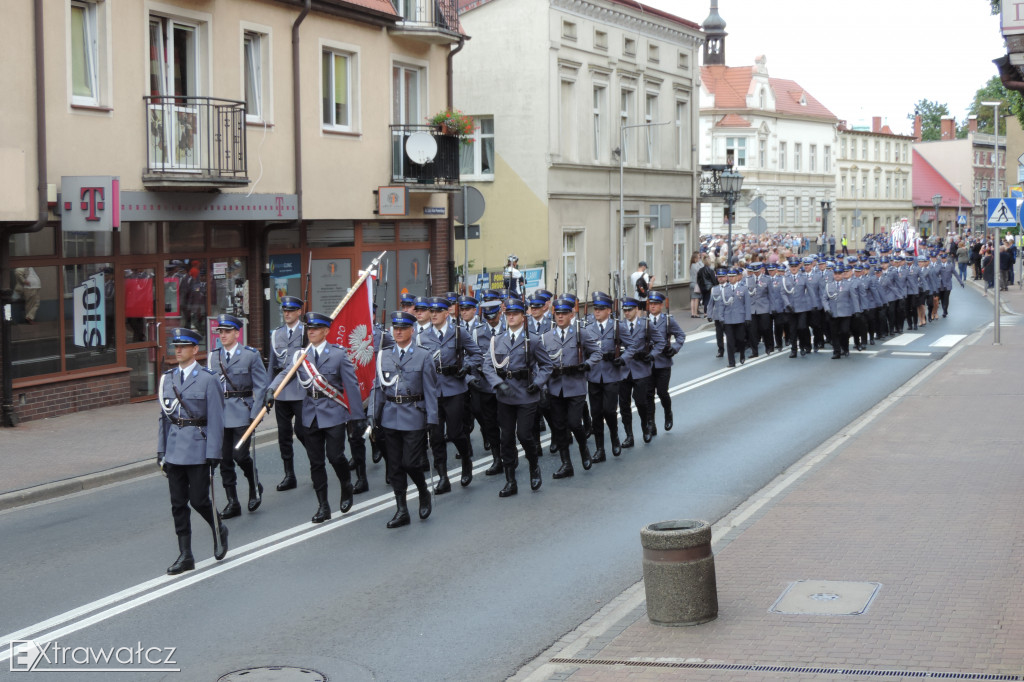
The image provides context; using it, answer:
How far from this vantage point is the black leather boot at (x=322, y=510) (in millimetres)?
11859

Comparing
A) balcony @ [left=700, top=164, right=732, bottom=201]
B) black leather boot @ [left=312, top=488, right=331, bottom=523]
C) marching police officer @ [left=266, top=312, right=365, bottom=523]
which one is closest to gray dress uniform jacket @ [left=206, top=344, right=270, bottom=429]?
marching police officer @ [left=266, top=312, right=365, bottom=523]

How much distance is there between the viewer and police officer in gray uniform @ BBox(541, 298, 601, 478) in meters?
14.3

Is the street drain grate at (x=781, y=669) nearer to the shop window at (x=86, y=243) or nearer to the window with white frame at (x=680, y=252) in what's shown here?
the shop window at (x=86, y=243)

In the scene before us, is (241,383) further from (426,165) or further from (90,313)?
(426,165)

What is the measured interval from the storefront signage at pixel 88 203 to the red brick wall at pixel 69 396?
2.31 metres

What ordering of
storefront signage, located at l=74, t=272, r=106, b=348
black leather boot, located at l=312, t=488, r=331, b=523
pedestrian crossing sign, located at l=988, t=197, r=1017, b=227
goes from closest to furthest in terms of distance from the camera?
black leather boot, located at l=312, t=488, r=331, b=523 < storefront signage, located at l=74, t=272, r=106, b=348 < pedestrian crossing sign, located at l=988, t=197, r=1017, b=227

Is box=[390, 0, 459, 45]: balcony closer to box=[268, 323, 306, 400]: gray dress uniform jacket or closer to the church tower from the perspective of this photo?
box=[268, 323, 306, 400]: gray dress uniform jacket

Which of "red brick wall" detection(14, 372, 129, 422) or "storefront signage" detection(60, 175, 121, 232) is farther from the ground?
"storefront signage" detection(60, 175, 121, 232)

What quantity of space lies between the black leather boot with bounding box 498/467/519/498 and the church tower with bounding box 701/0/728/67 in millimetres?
83332

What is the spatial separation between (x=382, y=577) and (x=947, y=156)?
391 ft

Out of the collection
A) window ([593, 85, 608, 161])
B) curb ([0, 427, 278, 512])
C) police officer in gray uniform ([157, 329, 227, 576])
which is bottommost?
curb ([0, 427, 278, 512])

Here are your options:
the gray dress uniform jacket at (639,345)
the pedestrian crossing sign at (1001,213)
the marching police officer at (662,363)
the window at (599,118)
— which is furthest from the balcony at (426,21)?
the gray dress uniform jacket at (639,345)

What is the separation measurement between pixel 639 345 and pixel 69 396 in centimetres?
839

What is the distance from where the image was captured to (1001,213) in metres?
26.4
